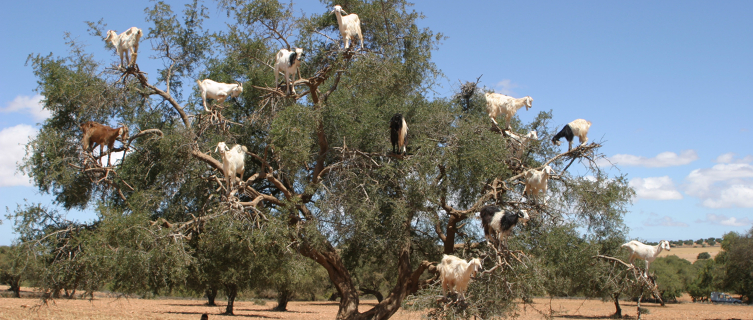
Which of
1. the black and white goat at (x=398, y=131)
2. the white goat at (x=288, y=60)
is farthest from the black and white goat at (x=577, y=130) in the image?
the white goat at (x=288, y=60)

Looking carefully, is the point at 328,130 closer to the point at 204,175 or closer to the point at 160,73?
the point at 204,175

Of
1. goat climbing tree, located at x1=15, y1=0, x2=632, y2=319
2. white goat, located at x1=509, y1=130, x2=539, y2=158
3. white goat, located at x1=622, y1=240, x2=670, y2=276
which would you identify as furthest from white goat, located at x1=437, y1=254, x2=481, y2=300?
white goat, located at x1=622, y1=240, x2=670, y2=276

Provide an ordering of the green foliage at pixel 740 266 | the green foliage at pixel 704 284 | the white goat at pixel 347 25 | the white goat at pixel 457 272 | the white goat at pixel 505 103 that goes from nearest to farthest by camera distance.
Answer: the white goat at pixel 457 272, the white goat at pixel 347 25, the white goat at pixel 505 103, the green foliage at pixel 740 266, the green foliage at pixel 704 284

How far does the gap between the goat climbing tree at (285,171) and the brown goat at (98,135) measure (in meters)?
0.66

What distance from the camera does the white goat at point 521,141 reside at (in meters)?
9.45

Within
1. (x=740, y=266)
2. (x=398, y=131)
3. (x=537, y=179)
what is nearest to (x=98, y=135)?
(x=398, y=131)

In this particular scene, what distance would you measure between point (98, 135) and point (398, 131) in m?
5.14

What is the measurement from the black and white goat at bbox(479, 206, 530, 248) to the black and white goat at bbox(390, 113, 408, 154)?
2.00 meters

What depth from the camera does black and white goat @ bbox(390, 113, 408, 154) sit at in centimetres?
887

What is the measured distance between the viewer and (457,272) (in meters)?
7.19

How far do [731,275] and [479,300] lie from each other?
1216 inches

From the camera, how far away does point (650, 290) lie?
352 inches

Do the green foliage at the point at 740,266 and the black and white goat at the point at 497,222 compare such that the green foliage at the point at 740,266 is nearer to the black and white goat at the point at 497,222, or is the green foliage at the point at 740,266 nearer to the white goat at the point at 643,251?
the white goat at the point at 643,251

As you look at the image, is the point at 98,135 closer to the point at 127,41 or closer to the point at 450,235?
the point at 127,41
